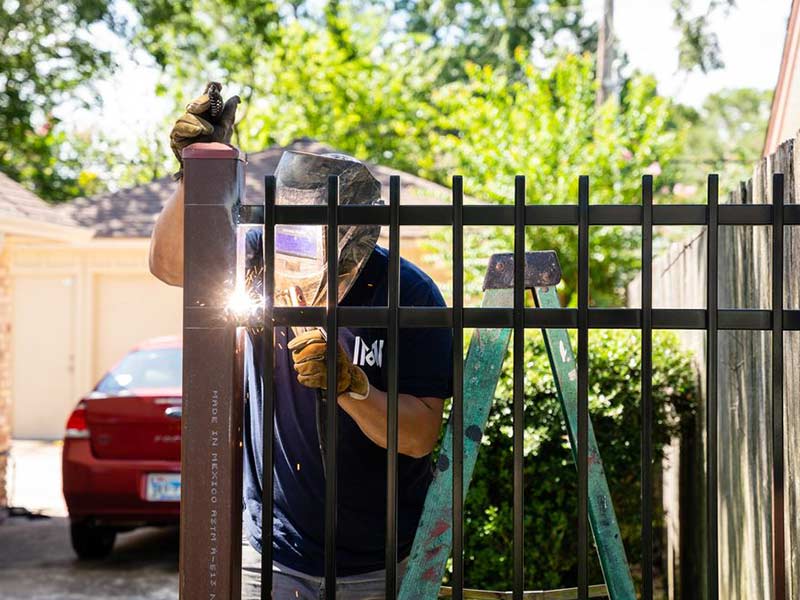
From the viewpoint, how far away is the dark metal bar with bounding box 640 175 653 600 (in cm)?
230

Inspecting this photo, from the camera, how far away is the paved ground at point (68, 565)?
6.98 metres

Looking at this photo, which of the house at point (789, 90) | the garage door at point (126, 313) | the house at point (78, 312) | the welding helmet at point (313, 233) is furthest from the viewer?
the garage door at point (126, 313)

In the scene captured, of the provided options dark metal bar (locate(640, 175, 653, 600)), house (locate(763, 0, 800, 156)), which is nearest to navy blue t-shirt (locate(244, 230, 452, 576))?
dark metal bar (locate(640, 175, 653, 600))

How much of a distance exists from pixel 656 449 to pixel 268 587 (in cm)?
331

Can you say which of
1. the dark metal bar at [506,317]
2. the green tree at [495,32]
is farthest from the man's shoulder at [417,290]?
the green tree at [495,32]

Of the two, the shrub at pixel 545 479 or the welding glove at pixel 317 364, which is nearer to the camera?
the welding glove at pixel 317 364

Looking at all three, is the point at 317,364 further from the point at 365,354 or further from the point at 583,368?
the point at 583,368

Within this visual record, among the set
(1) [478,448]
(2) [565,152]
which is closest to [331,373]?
(1) [478,448]

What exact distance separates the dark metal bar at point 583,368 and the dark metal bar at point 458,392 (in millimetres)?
269

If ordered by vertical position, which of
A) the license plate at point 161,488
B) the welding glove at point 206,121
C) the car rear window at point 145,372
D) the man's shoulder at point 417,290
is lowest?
the license plate at point 161,488

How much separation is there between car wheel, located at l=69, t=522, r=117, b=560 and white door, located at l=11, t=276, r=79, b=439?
29.7ft

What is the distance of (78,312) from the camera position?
16797 millimetres

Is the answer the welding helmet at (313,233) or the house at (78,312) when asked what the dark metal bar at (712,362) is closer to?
the welding helmet at (313,233)

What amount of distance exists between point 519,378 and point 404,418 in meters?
0.44
